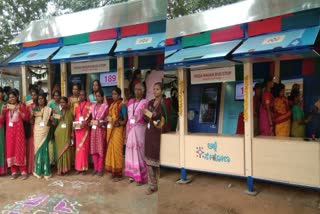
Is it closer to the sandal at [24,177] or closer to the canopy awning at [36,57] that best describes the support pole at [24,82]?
the canopy awning at [36,57]

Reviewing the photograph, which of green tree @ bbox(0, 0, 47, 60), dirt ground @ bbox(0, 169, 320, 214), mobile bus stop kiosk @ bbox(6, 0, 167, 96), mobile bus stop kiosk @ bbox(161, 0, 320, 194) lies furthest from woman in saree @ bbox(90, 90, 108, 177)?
green tree @ bbox(0, 0, 47, 60)

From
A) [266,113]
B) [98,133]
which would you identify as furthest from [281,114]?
[98,133]

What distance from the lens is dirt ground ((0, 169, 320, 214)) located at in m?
1.20

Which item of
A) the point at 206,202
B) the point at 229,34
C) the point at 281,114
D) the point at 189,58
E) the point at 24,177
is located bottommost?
the point at 24,177

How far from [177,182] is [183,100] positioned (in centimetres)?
39

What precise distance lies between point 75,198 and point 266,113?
7.06 ft

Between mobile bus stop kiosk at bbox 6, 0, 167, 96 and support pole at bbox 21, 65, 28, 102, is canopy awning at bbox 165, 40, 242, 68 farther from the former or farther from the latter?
support pole at bbox 21, 65, 28, 102

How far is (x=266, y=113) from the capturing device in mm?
3221

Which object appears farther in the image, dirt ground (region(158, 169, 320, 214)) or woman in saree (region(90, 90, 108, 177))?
woman in saree (region(90, 90, 108, 177))

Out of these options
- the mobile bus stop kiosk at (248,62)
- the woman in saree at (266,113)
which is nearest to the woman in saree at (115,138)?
the mobile bus stop kiosk at (248,62)

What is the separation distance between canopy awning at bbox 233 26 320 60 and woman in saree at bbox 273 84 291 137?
1.16 metres

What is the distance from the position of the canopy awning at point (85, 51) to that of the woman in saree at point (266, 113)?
1770 mm

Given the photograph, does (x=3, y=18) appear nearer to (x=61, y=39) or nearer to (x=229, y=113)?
(x=61, y=39)

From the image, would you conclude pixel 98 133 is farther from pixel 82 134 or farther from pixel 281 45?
pixel 281 45
